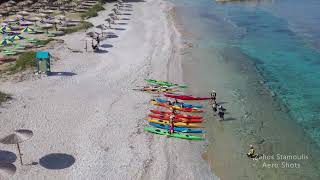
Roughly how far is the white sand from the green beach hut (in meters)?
1.26

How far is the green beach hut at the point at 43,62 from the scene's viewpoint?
39.3 m

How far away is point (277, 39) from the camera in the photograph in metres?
59.6

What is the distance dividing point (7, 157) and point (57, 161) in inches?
132

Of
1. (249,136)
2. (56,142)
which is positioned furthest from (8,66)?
(249,136)

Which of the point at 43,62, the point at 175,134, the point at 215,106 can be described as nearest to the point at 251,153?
the point at 175,134

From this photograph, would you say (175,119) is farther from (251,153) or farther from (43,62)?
(43,62)

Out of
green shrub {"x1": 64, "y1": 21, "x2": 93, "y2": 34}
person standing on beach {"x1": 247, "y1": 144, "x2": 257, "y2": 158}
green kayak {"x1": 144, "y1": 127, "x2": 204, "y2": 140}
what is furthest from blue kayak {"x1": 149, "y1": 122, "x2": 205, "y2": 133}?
green shrub {"x1": 64, "y1": 21, "x2": 93, "y2": 34}

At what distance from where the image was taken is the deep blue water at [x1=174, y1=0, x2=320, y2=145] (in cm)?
3938

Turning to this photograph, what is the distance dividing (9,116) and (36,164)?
7.47 meters

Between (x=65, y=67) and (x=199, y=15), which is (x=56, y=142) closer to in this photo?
(x=65, y=67)

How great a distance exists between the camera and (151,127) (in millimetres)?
31344

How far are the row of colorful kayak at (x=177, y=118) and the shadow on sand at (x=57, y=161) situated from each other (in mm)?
7075

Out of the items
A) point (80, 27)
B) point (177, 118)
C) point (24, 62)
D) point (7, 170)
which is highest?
point (80, 27)

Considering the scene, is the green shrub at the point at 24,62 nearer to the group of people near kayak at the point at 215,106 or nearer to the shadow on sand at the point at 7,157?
the shadow on sand at the point at 7,157
